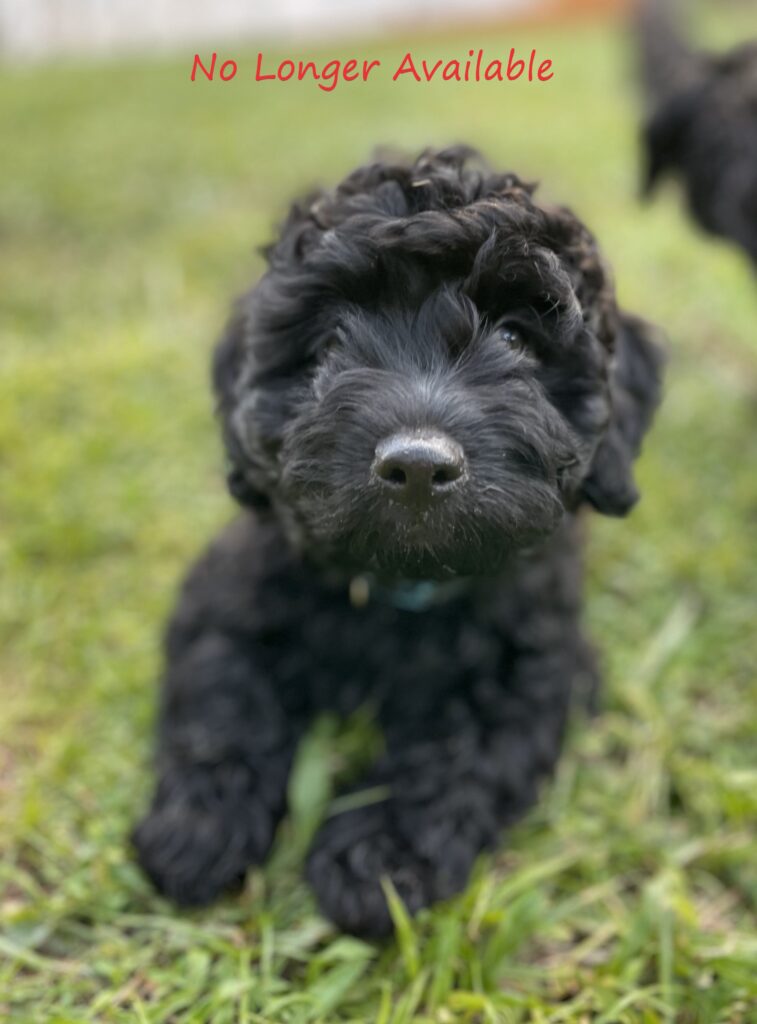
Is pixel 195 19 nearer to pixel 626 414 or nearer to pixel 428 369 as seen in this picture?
pixel 626 414

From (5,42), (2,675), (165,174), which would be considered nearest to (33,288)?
(165,174)

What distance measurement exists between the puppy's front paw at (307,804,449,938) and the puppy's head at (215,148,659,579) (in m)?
0.65

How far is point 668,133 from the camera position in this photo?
488 cm

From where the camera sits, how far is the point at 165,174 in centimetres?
760

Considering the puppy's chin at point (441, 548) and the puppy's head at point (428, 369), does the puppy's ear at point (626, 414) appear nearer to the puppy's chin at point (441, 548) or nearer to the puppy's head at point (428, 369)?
the puppy's head at point (428, 369)

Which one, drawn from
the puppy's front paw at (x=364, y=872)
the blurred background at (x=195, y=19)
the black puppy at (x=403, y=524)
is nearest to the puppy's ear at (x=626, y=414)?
the black puppy at (x=403, y=524)

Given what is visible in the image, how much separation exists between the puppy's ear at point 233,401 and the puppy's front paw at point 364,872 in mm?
837

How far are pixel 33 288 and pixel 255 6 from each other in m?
12.7

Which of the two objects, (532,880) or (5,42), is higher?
(5,42)

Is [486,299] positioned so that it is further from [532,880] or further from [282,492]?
[532,880]

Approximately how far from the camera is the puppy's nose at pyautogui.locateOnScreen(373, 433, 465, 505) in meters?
2.04

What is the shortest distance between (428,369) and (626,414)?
0.67 m

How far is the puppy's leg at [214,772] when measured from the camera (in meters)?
2.47

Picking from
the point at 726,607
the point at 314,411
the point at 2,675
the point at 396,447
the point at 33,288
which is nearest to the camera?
the point at 396,447
